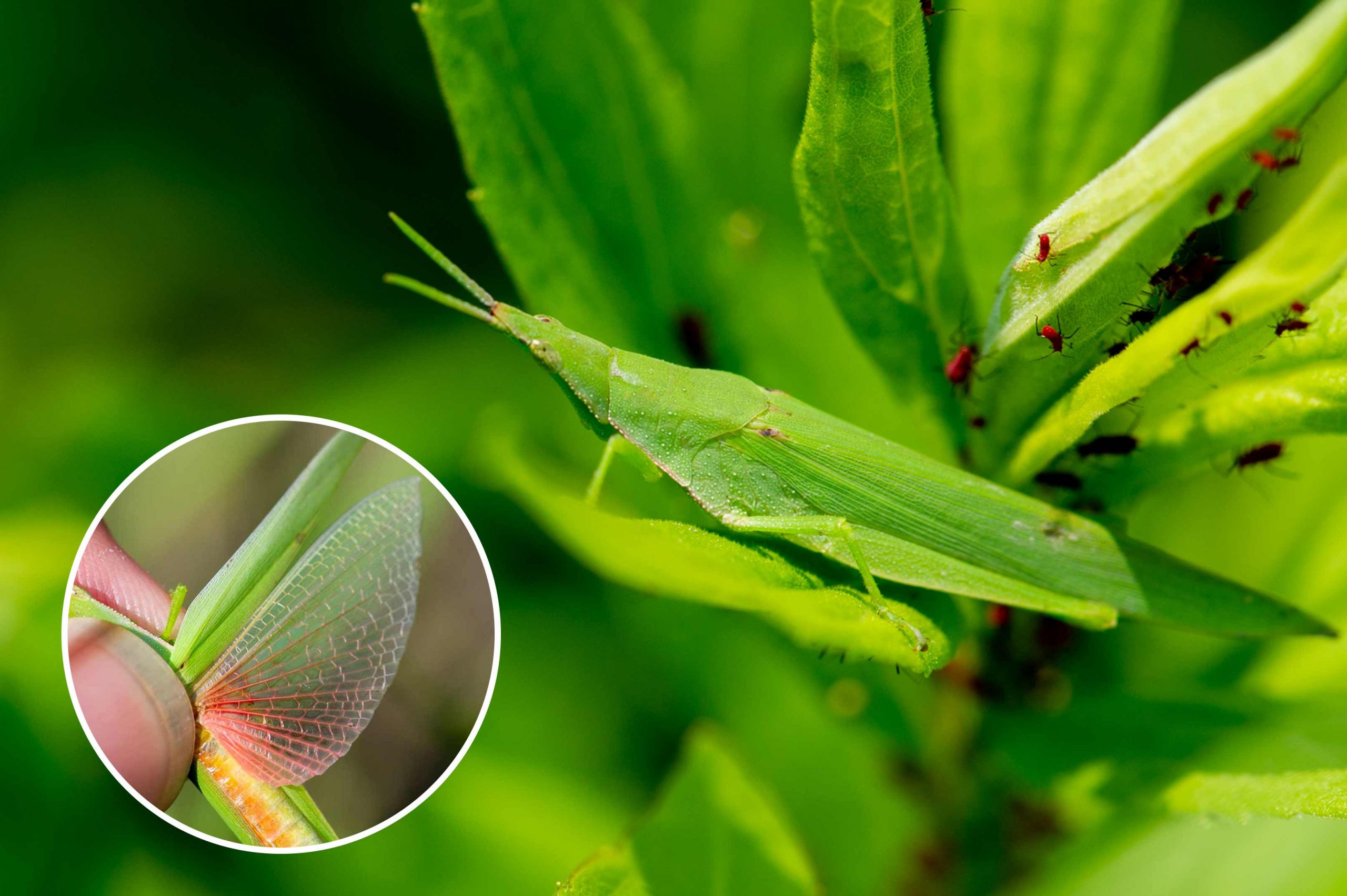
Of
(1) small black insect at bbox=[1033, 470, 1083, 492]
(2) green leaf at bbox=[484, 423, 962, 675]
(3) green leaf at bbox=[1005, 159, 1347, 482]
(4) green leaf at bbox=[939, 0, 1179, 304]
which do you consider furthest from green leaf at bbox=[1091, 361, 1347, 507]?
(2) green leaf at bbox=[484, 423, 962, 675]

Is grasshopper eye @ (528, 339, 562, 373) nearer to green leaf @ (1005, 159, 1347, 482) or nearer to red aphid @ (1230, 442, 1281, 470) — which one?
green leaf @ (1005, 159, 1347, 482)

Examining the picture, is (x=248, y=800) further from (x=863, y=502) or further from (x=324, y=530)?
(x=863, y=502)

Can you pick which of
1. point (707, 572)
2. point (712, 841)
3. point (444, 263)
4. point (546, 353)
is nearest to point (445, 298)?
point (444, 263)

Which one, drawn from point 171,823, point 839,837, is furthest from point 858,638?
point 171,823

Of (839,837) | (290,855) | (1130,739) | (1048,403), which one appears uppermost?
(1048,403)

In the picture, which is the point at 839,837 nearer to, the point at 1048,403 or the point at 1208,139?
the point at 1048,403

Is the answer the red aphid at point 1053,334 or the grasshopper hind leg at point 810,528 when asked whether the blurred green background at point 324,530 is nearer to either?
the grasshopper hind leg at point 810,528
